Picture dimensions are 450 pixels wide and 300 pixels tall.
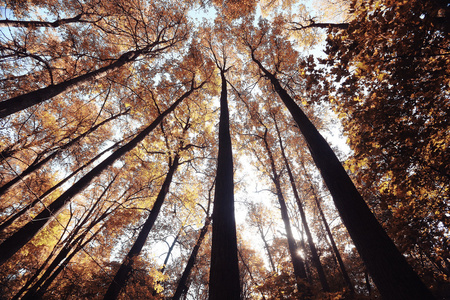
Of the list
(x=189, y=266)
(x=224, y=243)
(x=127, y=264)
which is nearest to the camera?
(x=224, y=243)

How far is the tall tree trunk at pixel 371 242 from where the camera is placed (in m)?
1.94

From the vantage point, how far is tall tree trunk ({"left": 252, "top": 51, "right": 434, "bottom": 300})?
194 cm

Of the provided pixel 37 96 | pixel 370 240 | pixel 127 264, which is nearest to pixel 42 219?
pixel 37 96

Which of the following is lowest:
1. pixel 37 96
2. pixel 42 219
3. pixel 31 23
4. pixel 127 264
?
pixel 42 219

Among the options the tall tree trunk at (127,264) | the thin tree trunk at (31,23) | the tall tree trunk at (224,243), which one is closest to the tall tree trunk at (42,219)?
the tall tree trunk at (127,264)

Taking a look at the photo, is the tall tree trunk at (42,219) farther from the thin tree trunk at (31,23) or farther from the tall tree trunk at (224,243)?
the thin tree trunk at (31,23)

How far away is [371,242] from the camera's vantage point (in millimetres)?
2363

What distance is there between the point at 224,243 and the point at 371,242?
2.07 m

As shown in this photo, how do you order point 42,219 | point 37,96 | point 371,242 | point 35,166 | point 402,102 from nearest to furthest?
1. point 371,242
2. point 402,102
3. point 42,219
4. point 37,96
5. point 35,166

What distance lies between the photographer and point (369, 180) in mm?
3324

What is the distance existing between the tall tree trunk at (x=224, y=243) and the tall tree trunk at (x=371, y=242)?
1.79 metres

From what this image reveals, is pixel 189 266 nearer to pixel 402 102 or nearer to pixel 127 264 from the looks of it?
pixel 127 264

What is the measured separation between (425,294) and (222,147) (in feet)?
12.1

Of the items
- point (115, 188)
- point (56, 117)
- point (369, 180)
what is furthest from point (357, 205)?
point (56, 117)
